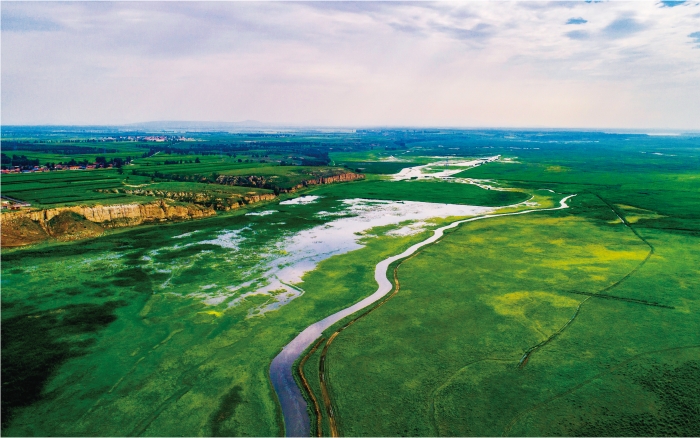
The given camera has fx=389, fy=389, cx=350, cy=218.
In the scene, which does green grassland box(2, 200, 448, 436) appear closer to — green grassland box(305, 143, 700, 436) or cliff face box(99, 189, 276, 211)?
green grassland box(305, 143, 700, 436)

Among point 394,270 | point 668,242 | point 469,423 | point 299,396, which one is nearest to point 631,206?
point 668,242

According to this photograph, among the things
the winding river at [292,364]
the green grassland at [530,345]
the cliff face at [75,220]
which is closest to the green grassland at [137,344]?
the winding river at [292,364]

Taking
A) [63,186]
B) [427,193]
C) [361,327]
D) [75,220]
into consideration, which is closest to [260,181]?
[63,186]

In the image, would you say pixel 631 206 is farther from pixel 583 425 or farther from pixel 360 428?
pixel 360 428

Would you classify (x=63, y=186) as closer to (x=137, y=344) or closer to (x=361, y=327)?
(x=137, y=344)

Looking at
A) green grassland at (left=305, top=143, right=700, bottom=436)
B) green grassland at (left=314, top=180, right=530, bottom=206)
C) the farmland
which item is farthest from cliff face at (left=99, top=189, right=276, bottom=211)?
green grassland at (left=305, top=143, right=700, bottom=436)
